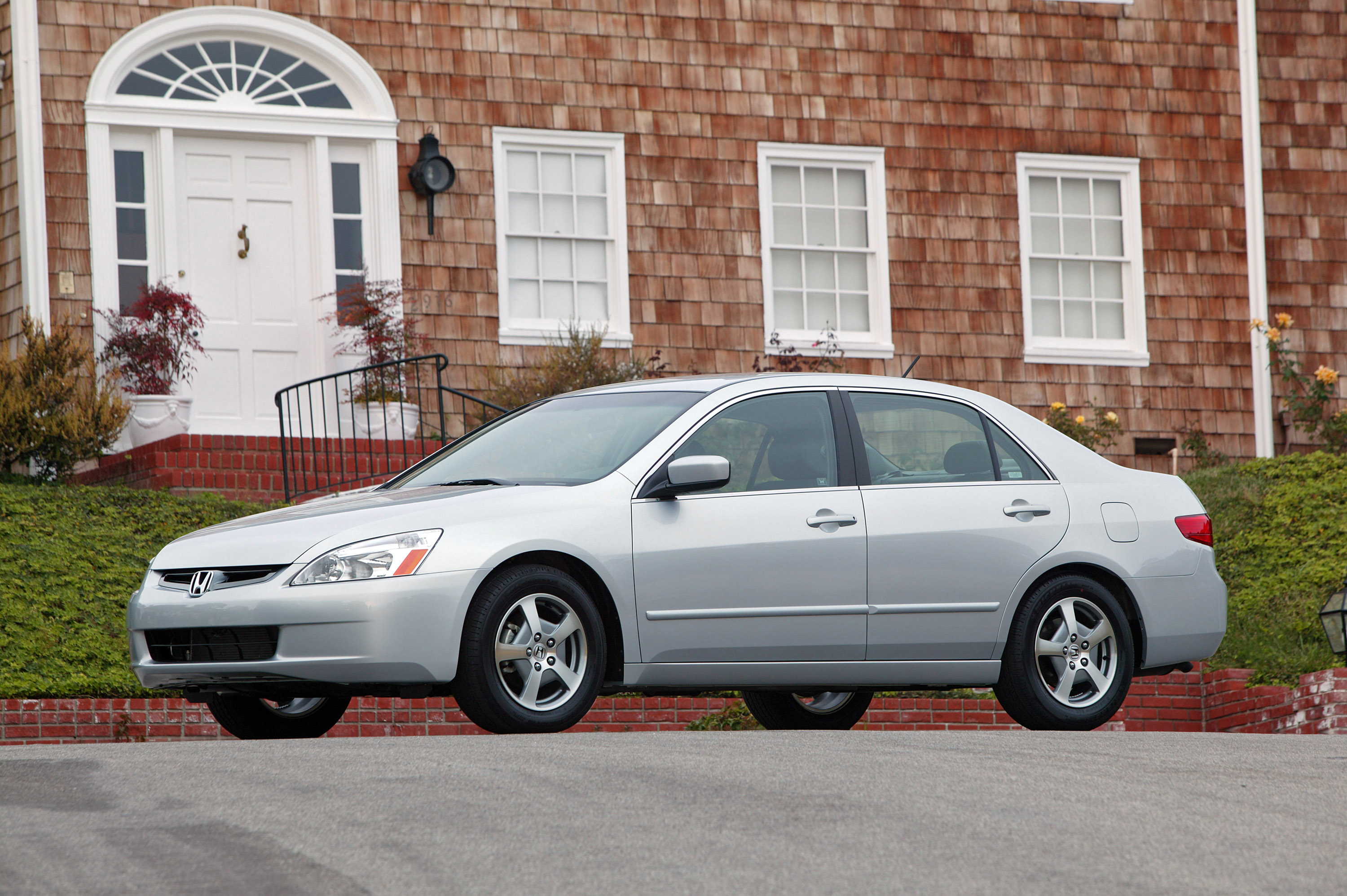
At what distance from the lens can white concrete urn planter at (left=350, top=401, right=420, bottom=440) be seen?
1550 cm

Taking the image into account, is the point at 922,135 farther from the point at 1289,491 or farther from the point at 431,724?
the point at 431,724

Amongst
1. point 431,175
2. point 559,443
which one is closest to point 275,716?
point 559,443

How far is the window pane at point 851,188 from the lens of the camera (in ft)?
58.7

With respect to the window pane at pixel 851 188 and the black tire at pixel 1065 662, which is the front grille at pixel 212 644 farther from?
the window pane at pixel 851 188

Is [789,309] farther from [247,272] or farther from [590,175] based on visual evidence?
[247,272]

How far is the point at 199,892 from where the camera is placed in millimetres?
4551

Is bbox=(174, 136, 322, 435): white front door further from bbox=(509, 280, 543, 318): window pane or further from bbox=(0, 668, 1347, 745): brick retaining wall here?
bbox=(0, 668, 1347, 745): brick retaining wall

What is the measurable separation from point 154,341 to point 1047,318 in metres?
8.22

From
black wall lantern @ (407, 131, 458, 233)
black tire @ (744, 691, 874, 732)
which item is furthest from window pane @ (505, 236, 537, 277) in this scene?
black tire @ (744, 691, 874, 732)

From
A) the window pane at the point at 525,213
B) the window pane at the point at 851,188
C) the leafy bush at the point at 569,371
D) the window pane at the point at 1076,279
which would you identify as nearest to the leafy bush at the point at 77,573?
the leafy bush at the point at 569,371

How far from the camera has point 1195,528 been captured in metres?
8.65

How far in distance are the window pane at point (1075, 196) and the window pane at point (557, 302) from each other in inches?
194

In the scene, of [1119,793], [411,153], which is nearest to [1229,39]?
[411,153]

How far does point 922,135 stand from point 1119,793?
12780 millimetres
